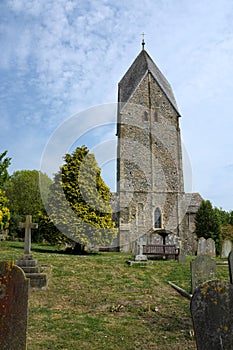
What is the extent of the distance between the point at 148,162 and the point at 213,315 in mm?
24016

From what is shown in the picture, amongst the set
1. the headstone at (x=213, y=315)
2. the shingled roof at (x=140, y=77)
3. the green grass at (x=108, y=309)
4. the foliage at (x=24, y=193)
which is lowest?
the green grass at (x=108, y=309)

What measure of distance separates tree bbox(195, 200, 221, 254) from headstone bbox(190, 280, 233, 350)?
24832 millimetres

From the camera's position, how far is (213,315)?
3.59m

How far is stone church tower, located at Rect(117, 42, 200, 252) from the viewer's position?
85.1 feet

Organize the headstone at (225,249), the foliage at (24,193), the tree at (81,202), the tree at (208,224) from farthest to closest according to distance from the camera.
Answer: the foliage at (24,193) < the tree at (208,224) < the headstone at (225,249) < the tree at (81,202)

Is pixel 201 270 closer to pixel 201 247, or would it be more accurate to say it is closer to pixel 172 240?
pixel 201 247

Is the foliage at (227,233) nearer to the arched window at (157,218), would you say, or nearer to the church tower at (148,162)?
the church tower at (148,162)

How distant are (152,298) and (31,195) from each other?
32825 millimetres

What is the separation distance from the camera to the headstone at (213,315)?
3.52 metres

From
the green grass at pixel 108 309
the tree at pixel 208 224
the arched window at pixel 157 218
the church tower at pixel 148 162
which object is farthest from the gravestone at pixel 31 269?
the tree at pixel 208 224

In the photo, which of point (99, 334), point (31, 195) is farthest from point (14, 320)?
point (31, 195)

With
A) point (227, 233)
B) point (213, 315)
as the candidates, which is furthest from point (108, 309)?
point (227, 233)

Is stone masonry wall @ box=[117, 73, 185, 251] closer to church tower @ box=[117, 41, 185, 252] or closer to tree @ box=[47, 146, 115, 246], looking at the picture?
church tower @ box=[117, 41, 185, 252]

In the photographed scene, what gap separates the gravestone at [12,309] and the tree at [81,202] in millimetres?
13900
